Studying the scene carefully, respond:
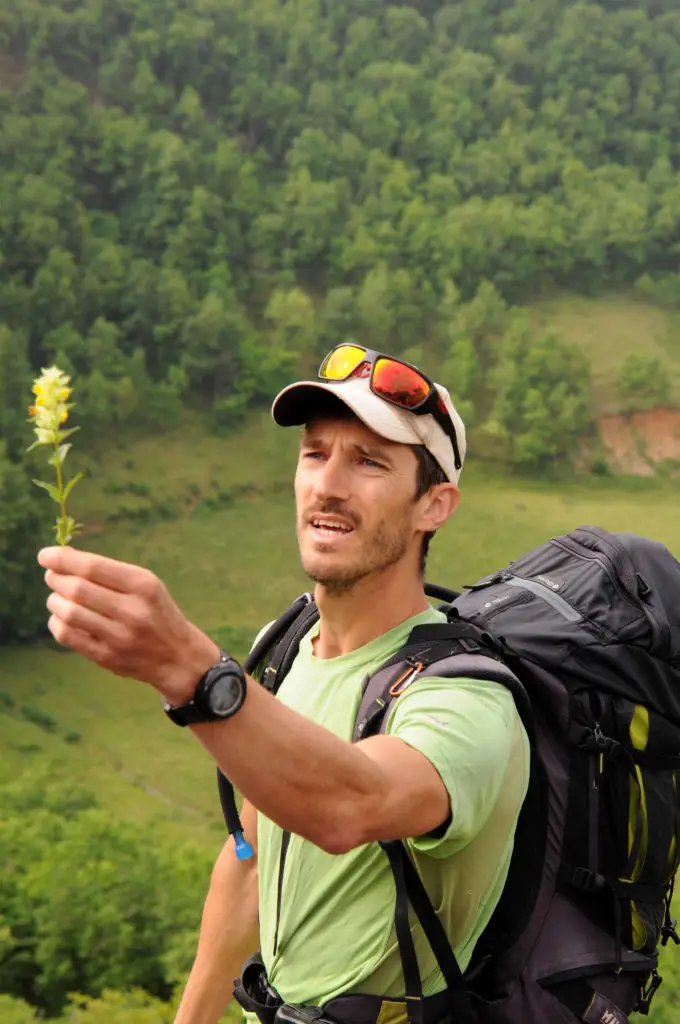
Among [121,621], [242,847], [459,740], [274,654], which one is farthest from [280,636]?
[121,621]

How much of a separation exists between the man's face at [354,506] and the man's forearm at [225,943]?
1021 mm

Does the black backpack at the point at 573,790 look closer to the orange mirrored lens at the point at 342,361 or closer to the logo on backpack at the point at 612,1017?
the logo on backpack at the point at 612,1017

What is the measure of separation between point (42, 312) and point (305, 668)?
179 feet

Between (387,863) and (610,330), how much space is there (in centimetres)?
6206

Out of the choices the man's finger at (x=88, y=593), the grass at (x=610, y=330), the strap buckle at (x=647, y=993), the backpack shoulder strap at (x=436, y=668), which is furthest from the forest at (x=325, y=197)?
the man's finger at (x=88, y=593)

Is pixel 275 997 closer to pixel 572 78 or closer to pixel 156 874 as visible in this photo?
pixel 156 874

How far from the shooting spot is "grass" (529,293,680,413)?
58344 millimetres

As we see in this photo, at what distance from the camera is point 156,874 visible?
19.1m

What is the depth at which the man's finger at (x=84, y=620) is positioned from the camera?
2.05m

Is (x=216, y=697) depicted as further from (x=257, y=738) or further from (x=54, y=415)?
(x=54, y=415)

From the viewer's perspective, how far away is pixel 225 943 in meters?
3.62

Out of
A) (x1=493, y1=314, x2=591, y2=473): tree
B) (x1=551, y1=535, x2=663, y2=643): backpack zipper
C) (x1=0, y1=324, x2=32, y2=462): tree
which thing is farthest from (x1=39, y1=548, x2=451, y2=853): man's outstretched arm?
(x1=493, y1=314, x2=591, y2=473): tree

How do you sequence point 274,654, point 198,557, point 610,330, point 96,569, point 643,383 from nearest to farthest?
point 96,569, point 274,654, point 198,557, point 643,383, point 610,330

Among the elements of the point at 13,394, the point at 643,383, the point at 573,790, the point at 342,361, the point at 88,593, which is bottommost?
the point at 573,790
